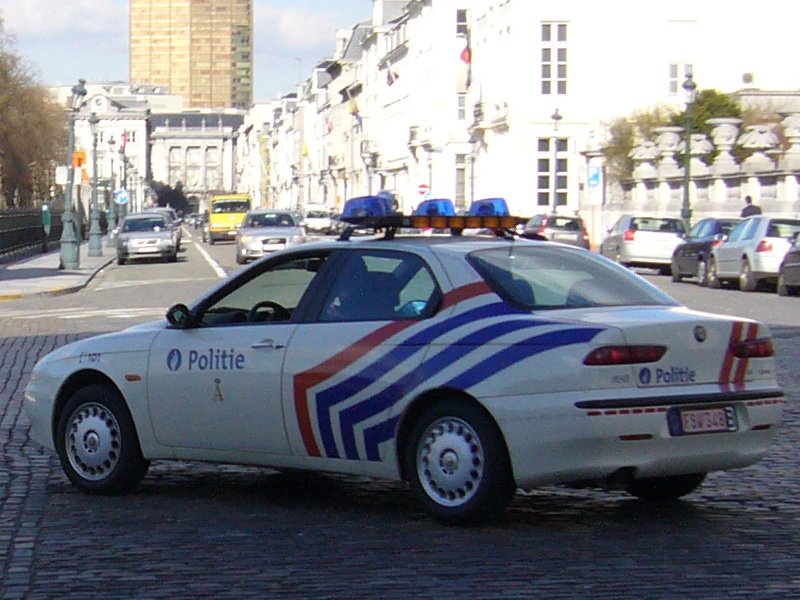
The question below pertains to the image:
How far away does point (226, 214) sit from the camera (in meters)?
83.6

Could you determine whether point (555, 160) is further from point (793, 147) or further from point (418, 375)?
point (418, 375)

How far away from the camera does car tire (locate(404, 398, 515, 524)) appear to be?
8.10m

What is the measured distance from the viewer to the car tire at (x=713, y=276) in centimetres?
3606

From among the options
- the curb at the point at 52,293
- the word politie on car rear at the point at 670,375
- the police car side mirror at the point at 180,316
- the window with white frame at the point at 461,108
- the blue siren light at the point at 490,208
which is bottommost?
the curb at the point at 52,293

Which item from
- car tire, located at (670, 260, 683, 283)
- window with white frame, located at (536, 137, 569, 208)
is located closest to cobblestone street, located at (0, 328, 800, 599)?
car tire, located at (670, 260, 683, 283)

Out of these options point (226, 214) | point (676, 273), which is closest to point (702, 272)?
point (676, 273)

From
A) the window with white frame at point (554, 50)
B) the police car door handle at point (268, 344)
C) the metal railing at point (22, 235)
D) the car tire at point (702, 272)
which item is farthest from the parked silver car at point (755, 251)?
the window with white frame at point (554, 50)

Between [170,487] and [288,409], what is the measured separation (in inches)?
54.4

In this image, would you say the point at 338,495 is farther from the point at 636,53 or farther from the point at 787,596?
the point at 636,53

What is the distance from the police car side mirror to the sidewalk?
24613 millimetres

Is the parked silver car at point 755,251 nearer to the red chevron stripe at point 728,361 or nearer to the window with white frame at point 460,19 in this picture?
the red chevron stripe at point 728,361

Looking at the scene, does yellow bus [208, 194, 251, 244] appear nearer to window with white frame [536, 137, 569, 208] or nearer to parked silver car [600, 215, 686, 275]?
window with white frame [536, 137, 569, 208]

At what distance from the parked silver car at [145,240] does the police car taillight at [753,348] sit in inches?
1836


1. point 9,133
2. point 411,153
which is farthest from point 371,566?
point 411,153
